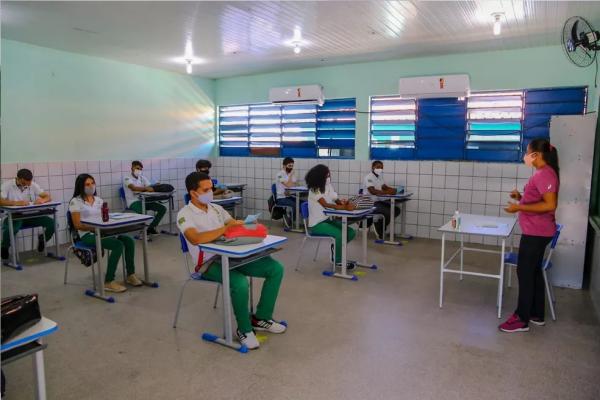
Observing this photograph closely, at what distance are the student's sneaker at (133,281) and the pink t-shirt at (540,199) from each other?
12.0 feet

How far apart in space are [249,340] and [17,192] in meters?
4.01

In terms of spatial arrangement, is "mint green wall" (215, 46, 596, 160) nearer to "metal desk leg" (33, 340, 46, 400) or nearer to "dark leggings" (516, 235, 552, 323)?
"dark leggings" (516, 235, 552, 323)

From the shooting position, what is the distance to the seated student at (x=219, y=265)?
3.05 meters

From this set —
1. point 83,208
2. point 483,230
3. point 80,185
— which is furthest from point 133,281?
point 483,230

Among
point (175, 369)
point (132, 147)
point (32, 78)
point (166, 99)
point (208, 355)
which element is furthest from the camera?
point (166, 99)

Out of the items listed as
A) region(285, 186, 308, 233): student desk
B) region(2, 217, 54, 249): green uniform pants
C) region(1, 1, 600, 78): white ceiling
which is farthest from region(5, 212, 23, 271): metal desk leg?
region(285, 186, 308, 233): student desk

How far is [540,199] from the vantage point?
3.25 metres

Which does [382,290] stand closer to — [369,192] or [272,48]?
[369,192]

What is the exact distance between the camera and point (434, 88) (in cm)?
607

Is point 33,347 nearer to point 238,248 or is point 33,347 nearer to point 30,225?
point 238,248

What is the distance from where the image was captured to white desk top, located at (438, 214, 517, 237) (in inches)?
139

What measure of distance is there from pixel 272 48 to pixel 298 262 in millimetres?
2890

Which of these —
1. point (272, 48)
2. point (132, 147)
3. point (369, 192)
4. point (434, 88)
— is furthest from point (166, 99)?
point (434, 88)

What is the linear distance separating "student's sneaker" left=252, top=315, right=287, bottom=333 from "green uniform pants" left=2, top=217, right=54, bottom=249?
11.9 feet
